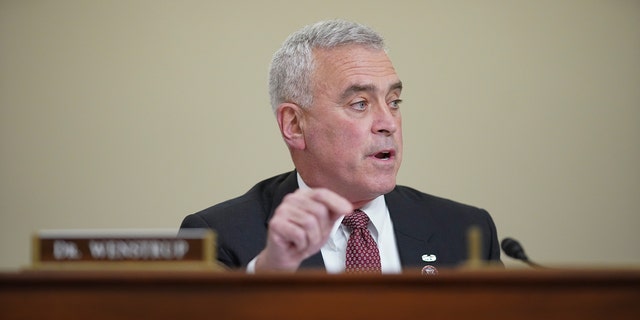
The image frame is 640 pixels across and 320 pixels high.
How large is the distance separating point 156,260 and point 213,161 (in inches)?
97.1

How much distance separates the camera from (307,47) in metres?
2.75

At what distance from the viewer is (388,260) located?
8.59ft

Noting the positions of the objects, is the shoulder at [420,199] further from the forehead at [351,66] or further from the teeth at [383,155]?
the forehead at [351,66]

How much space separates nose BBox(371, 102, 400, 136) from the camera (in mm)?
2604

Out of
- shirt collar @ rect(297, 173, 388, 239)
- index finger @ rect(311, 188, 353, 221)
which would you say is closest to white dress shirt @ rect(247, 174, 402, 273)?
shirt collar @ rect(297, 173, 388, 239)

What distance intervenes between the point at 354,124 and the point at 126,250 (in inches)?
50.7

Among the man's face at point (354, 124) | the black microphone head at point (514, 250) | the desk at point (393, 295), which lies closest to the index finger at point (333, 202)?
the black microphone head at point (514, 250)

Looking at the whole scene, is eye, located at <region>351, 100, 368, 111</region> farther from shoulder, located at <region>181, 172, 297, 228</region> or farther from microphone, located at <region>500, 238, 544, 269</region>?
microphone, located at <region>500, 238, 544, 269</region>

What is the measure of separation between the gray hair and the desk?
149 cm

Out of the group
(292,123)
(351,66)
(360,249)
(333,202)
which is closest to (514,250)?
(333,202)

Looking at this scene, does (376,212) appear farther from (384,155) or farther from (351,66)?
(351,66)

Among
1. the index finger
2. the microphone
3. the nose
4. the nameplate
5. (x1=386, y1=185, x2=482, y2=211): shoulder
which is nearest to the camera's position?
the nameplate

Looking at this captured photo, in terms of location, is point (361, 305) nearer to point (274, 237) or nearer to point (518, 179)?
point (274, 237)

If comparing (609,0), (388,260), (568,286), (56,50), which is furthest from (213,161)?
(568,286)
